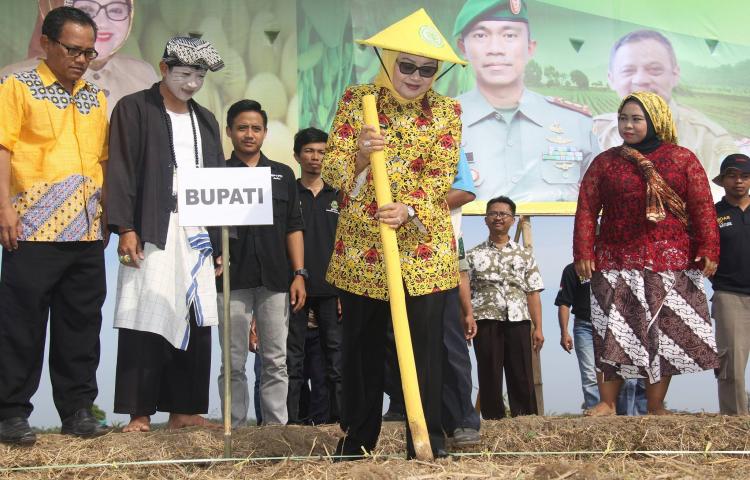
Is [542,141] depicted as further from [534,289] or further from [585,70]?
[534,289]

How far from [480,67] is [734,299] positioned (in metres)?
3.35

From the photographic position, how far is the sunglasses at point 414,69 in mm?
4281

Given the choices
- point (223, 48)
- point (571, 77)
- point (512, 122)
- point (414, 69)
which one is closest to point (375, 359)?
point (414, 69)

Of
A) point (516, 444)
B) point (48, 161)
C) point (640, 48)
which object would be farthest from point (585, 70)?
point (48, 161)

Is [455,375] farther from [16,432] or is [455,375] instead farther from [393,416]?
[16,432]

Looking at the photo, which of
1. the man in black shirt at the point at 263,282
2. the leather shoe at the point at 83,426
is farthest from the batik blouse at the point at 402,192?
the man in black shirt at the point at 263,282

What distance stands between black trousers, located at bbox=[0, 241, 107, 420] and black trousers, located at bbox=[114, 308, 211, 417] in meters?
0.17

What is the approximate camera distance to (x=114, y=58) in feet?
30.3

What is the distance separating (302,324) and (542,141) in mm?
3636

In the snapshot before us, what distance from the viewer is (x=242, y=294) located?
6.28 m

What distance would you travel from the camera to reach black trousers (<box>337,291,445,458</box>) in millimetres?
4277

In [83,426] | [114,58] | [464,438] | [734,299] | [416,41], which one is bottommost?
[464,438]

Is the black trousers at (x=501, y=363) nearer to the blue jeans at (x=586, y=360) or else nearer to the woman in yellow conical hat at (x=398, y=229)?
the blue jeans at (x=586, y=360)

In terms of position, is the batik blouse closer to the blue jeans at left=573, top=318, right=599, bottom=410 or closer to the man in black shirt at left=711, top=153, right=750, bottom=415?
the man in black shirt at left=711, top=153, right=750, bottom=415
